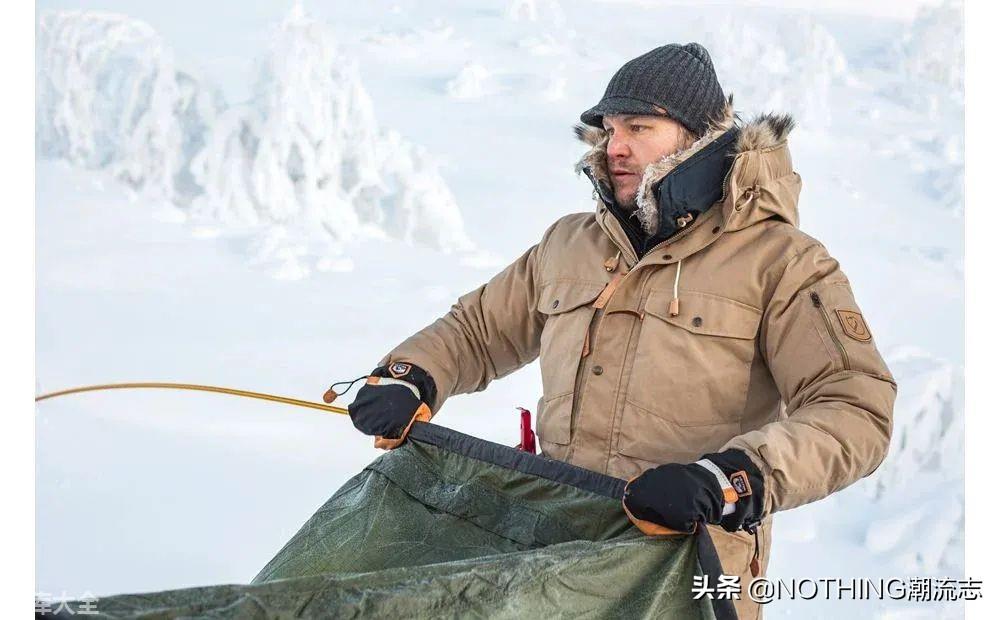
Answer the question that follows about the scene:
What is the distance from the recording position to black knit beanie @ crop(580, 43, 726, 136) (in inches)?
85.7

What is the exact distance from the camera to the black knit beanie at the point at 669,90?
85.7 inches

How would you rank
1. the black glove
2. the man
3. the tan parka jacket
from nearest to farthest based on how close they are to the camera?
1. the man
2. the tan parka jacket
3. the black glove

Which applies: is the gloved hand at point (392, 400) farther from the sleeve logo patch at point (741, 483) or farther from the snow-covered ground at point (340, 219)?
the snow-covered ground at point (340, 219)

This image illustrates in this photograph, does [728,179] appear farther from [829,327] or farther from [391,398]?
[391,398]

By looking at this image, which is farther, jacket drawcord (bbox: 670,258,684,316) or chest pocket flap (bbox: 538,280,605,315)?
chest pocket flap (bbox: 538,280,605,315)

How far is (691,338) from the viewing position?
202 centimetres

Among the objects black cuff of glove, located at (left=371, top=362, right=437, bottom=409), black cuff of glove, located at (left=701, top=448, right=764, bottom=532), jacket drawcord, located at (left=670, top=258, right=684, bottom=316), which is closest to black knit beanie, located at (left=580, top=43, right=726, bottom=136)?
jacket drawcord, located at (left=670, top=258, right=684, bottom=316)

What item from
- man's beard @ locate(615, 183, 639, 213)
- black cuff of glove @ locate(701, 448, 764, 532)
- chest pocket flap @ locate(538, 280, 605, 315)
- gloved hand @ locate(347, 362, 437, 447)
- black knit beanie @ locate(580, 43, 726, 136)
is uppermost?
black knit beanie @ locate(580, 43, 726, 136)

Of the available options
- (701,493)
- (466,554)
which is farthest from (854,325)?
(466,554)

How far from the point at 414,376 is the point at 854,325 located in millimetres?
835

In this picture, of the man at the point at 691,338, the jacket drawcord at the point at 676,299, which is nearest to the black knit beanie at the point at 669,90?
the man at the point at 691,338

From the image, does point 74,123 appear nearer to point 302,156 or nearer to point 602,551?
point 302,156

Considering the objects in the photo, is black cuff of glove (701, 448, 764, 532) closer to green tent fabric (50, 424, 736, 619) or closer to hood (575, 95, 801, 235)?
green tent fabric (50, 424, 736, 619)

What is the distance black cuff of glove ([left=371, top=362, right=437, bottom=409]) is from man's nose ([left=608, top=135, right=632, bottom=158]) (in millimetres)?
565
